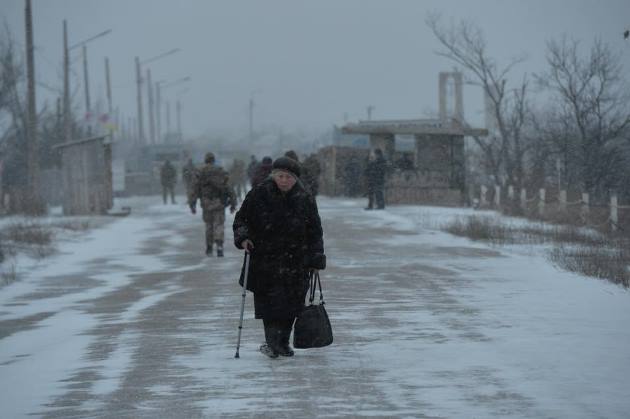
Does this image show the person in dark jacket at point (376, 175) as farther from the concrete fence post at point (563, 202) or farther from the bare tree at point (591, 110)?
the concrete fence post at point (563, 202)

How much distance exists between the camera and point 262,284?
908cm

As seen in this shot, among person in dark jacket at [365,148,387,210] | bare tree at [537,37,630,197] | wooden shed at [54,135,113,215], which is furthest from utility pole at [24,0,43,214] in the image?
bare tree at [537,37,630,197]

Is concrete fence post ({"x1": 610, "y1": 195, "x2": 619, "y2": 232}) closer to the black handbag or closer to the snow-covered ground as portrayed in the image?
the snow-covered ground

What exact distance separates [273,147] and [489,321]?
141m

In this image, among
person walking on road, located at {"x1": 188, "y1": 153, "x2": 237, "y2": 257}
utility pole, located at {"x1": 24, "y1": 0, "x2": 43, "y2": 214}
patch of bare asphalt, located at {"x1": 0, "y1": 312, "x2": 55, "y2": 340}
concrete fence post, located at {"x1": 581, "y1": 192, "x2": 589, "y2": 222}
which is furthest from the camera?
utility pole, located at {"x1": 24, "y1": 0, "x2": 43, "y2": 214}

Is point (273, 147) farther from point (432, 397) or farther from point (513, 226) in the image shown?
point (432, 397)

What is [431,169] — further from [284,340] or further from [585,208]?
[284,340]

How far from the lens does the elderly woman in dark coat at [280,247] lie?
9.02 meters

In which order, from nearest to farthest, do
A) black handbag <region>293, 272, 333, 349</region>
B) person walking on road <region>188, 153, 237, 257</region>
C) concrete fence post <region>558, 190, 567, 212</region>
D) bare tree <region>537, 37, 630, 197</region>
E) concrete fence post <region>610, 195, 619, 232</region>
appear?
black handbag <region>293, 272, 333, 349</region>, person walking on road <region>188, 153, 237, 257</region>, concrete fence post <region>610, 195, 619, 232</region>, concrete fence post <region>558, 190, 567, 212</region>, bare tree <region>537, 37, 630, 197</region>

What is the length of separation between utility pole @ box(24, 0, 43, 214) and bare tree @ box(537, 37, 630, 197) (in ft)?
52.4

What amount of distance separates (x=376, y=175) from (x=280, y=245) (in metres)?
23.9

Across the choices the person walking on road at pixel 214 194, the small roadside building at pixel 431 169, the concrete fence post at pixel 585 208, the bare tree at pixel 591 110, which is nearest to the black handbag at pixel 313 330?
the person walking on road at pixel 214 194

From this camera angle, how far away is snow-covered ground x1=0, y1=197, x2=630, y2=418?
729 centimetres

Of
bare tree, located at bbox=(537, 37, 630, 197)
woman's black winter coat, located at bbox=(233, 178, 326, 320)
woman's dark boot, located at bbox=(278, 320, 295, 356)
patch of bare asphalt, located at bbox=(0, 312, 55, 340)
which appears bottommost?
patch of bare asphalt, located at bbox=(0, 312, 55, 340)
